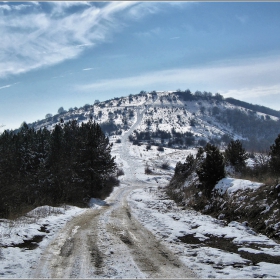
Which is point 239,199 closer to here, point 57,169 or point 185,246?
point 185,246

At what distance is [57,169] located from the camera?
112ft

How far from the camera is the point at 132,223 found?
12703 mm

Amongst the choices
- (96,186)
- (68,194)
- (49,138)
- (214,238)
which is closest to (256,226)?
(214,238)

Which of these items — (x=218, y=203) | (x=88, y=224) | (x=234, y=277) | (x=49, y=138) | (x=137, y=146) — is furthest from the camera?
(x=137, y=146)

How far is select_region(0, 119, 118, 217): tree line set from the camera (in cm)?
2511

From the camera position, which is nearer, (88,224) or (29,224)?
(29,224)

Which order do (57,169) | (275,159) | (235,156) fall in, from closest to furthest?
(275,159)
(235,156)
(57,169)

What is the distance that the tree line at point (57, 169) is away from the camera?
25.1 metres

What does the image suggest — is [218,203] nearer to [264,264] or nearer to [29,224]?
[264,264]

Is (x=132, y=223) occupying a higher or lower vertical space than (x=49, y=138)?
lower

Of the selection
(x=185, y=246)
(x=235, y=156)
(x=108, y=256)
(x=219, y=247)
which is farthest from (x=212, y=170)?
(x=235, y=156)

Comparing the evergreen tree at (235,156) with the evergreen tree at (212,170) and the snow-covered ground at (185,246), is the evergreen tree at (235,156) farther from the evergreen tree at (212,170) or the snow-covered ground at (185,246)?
the snow-covered ground at (185,246)

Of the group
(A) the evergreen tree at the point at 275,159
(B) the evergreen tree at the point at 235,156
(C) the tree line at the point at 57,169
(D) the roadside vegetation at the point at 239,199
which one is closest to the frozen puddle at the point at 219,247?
(D) the roadside vegetation at the point at 239,199

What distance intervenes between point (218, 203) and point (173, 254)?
7.80m
